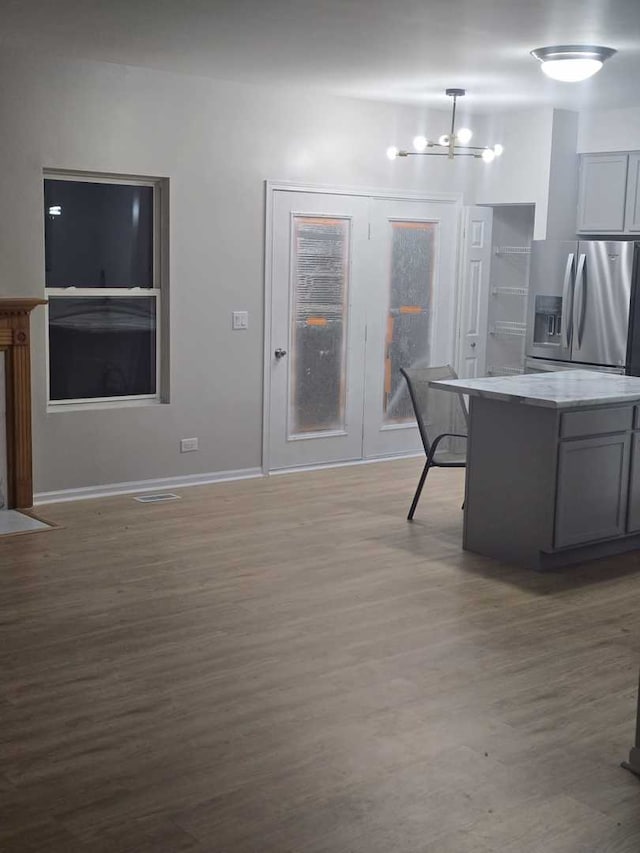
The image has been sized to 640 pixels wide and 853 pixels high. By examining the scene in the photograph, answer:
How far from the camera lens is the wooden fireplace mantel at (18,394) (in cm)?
565

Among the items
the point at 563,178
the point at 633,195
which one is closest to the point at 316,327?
the point at 563,178

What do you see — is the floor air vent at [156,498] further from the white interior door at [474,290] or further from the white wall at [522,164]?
the white wall at [522,164]

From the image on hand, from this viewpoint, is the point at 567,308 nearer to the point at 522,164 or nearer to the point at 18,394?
the point at 522,164

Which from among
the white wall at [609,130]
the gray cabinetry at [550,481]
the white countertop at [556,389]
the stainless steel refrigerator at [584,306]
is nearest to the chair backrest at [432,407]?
the white countertop at [556,389]

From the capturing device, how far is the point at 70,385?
6.20 meters

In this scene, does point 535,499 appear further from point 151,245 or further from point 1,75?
point 1,75

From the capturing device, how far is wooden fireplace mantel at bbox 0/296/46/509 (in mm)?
5648

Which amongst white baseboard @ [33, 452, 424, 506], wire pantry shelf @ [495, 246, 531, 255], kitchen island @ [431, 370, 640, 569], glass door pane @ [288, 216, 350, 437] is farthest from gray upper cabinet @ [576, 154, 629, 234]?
white baseboard @ [33, 452, 424, 506]

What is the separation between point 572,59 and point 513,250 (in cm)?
296

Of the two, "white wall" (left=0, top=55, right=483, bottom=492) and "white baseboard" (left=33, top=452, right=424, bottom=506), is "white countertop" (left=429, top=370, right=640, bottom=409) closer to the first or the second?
"white wall" (left=0, top=55, right=483, bottom=492)

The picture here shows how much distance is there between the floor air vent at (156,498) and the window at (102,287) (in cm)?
65

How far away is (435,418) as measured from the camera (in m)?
5.86

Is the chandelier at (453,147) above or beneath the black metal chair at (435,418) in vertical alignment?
above

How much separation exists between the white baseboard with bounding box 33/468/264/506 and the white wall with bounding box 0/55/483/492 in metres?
0.04
